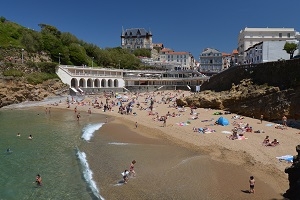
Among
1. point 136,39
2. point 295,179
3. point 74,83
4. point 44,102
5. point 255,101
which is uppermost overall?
point 136,39

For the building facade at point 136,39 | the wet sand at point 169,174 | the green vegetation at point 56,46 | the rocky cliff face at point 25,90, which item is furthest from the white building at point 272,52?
the building facade at point 136,39

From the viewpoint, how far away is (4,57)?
58156 millimetres

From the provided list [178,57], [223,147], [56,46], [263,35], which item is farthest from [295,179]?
[178,57]

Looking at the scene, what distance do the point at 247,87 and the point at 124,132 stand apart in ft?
45.4

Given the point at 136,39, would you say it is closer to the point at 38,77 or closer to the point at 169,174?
Result: the point at 38,77

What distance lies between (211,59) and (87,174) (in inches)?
3703

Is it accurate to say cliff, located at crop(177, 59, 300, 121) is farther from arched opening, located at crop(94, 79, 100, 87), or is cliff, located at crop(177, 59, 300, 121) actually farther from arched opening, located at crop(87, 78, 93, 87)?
arched opening, located at crop(94, 79, 100, 87)

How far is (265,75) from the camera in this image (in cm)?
2947

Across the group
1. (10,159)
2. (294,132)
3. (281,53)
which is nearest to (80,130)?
(10,159)

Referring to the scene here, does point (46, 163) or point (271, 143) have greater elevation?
point (271, 143)

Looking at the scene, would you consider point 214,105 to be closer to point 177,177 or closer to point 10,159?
point 177,177

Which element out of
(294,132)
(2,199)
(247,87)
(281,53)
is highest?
(281,53)

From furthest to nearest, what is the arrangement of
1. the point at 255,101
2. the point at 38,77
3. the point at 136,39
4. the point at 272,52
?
the point at 136,39 < the point at 38,77 < the point at 272,52 < the point at 255,101

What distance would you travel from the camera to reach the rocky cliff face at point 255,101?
81.2ft
